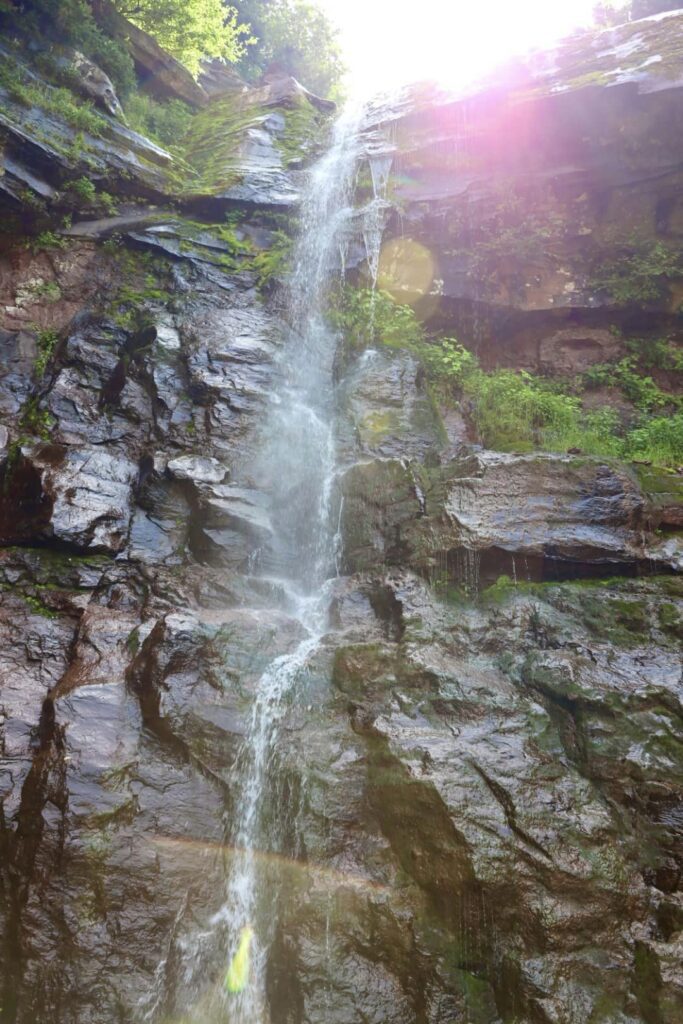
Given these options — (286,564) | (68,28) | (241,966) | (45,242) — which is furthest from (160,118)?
(241,966)

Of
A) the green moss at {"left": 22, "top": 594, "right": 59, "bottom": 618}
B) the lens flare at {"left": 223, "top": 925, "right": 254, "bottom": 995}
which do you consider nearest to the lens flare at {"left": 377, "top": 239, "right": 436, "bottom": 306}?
the green moss at {"left": 22, "top": 594, "right": 59, "bottom": 618}

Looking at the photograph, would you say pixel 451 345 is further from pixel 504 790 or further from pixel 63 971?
pixel 63 971

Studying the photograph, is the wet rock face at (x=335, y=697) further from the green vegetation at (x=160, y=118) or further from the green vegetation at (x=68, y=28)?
the green vegetation at (x=160, y=118)

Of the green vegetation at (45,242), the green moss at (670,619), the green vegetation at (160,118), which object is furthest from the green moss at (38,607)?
the green vegetation at (160,118)

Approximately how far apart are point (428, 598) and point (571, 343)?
25.8ft

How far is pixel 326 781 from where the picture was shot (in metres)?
5.36

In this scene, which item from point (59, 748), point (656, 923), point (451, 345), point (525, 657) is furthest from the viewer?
point (451, 345)

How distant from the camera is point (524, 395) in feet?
34.3

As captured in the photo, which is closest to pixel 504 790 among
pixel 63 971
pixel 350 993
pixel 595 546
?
pixel 350 993

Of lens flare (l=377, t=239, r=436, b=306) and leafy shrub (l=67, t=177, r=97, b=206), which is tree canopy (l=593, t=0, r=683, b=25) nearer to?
lens flare (l=377, t=239, r=436, b=306)

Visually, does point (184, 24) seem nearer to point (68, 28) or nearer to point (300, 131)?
point (300, 131)

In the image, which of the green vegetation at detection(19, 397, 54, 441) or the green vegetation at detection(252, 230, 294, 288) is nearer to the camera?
the green vegetation at detection(19, 397, 54, 441)

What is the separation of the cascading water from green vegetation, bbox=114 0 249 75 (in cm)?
526

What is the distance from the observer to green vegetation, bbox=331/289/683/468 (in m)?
9.50
